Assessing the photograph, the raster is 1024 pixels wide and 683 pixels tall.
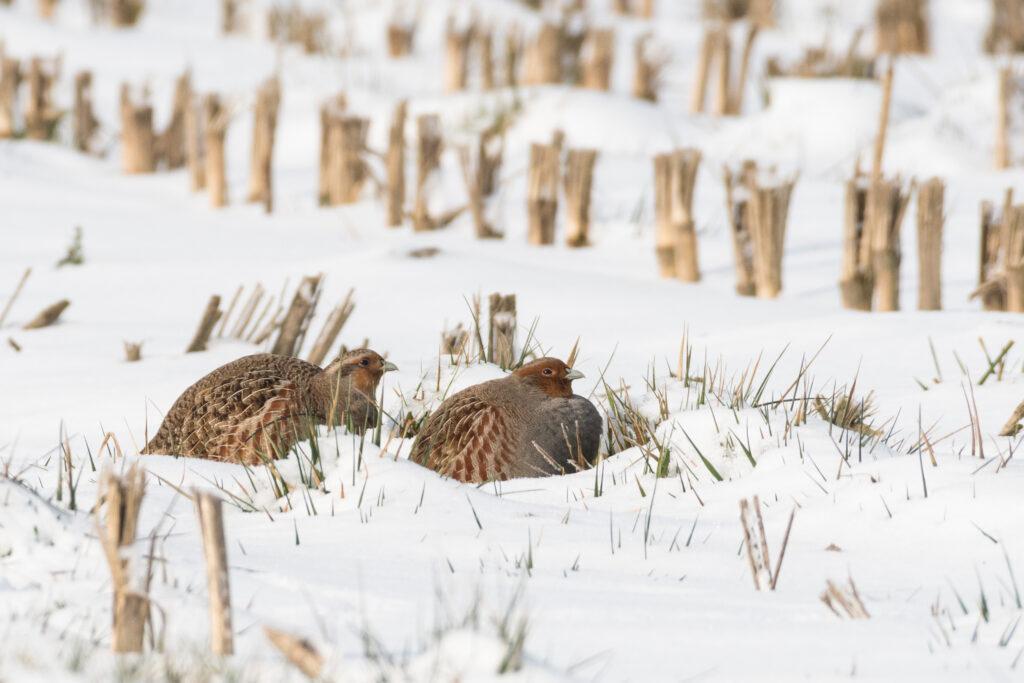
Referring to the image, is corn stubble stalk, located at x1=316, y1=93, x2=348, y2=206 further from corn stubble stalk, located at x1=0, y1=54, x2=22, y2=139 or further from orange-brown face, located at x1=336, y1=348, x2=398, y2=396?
orange-brown face, located at x1=336, y1=348, x2=398, y2=396

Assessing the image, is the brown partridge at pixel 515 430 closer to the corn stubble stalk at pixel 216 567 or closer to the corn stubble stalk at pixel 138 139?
the corn stubble stalk at pixel 216 567

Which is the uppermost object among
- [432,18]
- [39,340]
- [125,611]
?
[432,18]

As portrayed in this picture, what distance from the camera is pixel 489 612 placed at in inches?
87.0

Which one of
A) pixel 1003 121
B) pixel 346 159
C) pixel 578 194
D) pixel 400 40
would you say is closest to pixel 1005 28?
pixel 1003 121

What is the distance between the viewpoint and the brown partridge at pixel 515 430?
358 centimetres

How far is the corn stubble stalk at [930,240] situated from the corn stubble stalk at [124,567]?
461 cm

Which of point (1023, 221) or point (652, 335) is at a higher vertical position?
point (1023, 221)

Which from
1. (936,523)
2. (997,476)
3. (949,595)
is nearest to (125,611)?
(949,595)

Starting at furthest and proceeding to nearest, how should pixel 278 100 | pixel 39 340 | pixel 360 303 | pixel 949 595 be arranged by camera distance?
pixel 278 100, pixel 360 303, pixel 39 340, pixel 949 595

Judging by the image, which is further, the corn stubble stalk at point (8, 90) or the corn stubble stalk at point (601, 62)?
the corn stubble stalk at point (601, 62)

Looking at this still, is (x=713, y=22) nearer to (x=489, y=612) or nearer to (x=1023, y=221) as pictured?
(x=1023, y=221)

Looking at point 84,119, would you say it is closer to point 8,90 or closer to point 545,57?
point 8,90

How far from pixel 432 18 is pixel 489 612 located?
526 inches

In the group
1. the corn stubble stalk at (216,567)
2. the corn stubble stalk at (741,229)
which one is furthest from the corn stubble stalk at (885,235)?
the corn stubble stalk at (216,567)
